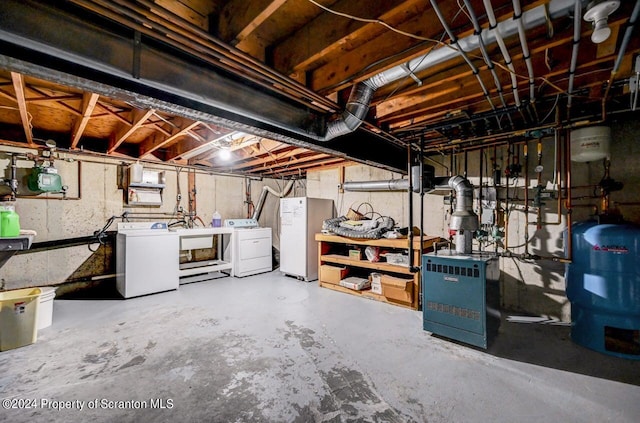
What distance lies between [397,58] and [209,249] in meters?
5.35

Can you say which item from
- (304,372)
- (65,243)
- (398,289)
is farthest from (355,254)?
(65,243)

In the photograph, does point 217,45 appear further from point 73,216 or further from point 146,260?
point 73,216

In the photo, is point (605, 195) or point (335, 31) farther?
point (605, 195)

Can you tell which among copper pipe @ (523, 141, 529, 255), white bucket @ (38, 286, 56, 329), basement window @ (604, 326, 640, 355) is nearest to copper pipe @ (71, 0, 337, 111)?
copper pipe @ (523, 141, 529, 255)

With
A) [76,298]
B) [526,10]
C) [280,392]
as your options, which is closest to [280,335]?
[280,392]

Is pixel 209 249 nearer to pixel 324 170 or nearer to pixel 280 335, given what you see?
pixel 324 170

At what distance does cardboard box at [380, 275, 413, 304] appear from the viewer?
11.0ft

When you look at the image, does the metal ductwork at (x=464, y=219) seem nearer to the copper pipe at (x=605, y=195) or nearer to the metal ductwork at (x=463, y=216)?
the metal ductwork at (x=463, y=216)

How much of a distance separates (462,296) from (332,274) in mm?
2142

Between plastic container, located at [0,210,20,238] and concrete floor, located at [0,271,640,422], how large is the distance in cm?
107

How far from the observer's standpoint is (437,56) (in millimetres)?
1542

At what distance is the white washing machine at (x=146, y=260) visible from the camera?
3.79 metres

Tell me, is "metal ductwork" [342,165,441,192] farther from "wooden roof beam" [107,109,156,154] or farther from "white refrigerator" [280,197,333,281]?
"wooden roof beam" [107,109,156,154]

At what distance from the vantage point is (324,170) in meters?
5.48
